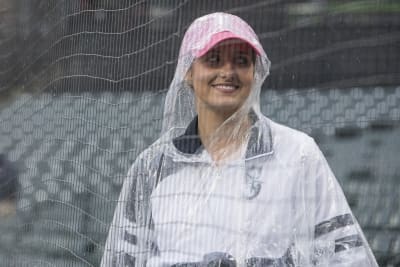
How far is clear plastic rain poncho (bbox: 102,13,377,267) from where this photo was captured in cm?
232

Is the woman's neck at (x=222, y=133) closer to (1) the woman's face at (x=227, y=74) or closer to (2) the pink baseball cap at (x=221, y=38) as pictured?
(1) the woman's face at (x=227, y=74)

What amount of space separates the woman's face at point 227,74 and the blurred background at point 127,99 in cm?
7

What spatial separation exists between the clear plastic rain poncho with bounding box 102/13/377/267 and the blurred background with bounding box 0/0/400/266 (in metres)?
0.06

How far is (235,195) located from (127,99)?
61 cm

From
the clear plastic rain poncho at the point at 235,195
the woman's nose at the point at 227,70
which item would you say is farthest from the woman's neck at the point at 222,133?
the woman's nose at the point at 227,70

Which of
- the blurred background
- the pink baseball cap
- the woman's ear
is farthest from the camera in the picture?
the woman's ear

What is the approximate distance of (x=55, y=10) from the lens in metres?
3.31

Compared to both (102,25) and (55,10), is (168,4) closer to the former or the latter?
(102,25)

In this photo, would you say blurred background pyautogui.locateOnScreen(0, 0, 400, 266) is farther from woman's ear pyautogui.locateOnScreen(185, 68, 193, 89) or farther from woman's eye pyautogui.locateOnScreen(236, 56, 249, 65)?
woman's ear pyautogui.locateOnScreen(185, 68, 193, 89)

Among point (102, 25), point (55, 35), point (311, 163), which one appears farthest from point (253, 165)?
point (55, 35)

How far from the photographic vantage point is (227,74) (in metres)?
2.42

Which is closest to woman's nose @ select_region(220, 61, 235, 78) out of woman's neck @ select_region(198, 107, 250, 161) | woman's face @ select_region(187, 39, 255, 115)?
woman's face @ select_region(187, 39, 255, 115)

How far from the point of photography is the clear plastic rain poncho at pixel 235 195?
232cm

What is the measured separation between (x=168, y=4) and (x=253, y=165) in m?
0.62
